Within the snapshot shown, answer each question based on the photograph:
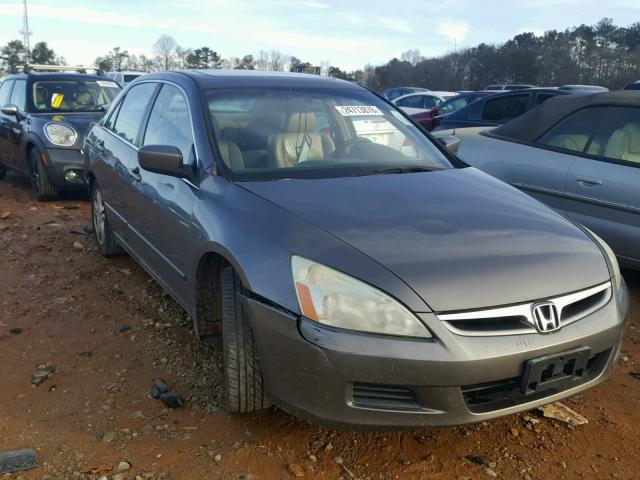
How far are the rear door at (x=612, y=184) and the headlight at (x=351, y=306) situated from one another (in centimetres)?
269

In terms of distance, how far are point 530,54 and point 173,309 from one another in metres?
55.0

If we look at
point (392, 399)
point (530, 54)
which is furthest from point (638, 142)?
point (530, 54)

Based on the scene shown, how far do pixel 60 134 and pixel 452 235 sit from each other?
6.18m

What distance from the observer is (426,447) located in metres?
2.55

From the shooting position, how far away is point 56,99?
807cm

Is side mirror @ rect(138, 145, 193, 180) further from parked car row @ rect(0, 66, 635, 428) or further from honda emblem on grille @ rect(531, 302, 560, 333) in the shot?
honda emblem on grille @ rect(531, 302, 560, 333)

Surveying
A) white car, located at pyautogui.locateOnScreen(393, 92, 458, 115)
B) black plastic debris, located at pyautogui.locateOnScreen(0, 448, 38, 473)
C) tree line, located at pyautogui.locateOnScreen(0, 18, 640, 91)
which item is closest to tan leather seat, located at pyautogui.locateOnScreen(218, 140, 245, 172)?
black plastic debris, located at pyautogui.locateOnScreen(0, 448, 38, 473)

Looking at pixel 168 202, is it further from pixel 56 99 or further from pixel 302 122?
pixel 56 99

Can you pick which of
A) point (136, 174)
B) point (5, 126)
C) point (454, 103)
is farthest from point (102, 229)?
point (454, 103)

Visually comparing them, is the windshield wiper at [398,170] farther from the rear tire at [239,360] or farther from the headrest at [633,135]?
the headrest at [633,135]

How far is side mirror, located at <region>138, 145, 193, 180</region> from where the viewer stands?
3086 mm

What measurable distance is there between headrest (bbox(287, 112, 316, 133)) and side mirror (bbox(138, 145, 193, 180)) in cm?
64

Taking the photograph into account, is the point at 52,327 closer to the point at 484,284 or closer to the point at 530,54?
the point at 484,284

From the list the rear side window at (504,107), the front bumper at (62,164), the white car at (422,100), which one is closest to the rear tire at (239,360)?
the front bumper at (62,164)
